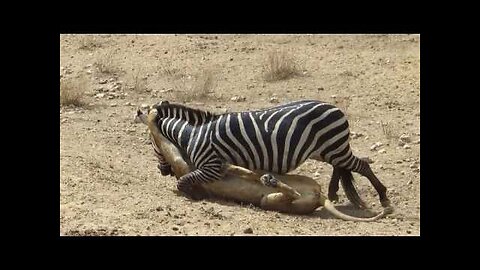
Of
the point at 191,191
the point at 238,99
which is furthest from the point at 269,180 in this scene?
the point at 238,99

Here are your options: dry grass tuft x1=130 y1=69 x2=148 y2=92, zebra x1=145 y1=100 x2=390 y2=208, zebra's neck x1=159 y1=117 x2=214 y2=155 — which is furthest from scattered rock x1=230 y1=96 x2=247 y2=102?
zebra x1=145 y1=100 x2=390 y2=208

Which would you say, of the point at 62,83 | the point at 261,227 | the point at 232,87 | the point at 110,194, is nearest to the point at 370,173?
the point at 261,227

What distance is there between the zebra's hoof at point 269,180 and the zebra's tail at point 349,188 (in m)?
1.03

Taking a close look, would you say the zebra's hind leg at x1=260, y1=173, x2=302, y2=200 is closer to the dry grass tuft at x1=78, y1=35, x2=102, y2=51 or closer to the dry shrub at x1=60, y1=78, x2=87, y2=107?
the dry shrub at x1=60, y1=78, x2=87, y2=107

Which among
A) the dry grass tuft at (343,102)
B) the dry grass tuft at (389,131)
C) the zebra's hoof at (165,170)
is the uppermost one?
the dry grass tuft at (343,102)

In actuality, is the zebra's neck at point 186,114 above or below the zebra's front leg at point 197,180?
above

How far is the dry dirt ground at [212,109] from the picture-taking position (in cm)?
750

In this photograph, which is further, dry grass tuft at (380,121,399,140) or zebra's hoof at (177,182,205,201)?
dry grass tuft at (380,121,399,140)

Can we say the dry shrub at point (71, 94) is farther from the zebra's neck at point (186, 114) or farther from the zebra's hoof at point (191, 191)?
the zebra's hoof at point (191, 191)

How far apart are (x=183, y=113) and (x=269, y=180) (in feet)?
4.84

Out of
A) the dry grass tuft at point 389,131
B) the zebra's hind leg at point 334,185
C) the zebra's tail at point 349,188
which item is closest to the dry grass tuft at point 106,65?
the dry grass tuft at point 389,131

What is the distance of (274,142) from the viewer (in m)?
8.23

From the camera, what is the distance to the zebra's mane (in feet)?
28.5

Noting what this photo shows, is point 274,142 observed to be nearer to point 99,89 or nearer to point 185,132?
point 185,132
